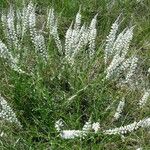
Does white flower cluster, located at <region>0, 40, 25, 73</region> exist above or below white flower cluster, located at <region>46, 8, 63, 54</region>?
below

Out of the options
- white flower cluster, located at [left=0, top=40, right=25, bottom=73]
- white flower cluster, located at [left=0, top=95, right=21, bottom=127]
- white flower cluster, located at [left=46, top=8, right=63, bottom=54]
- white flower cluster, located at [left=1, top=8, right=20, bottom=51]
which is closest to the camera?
white flower cluster, located at [left=0, top=95, right=21, bottom=127]

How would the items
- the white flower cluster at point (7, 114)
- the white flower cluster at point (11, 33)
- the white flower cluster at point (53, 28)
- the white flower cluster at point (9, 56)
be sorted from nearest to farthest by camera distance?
1. the white flower cluster at point (7, 114)
2. the white flower cluster at point (9, 56)
3. the white flower cluster at point (11, 33)
4. the white flower cluster at point (53, 28)

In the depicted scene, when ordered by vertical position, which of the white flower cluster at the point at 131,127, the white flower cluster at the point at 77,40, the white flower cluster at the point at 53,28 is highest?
the white flower cluster at the point at 53,28

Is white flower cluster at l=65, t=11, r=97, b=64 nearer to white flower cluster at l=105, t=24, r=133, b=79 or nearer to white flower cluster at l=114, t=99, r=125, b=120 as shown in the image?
white flower cluster at l=105, t=24, r=133, b=79

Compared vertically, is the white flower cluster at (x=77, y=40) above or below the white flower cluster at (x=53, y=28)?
below

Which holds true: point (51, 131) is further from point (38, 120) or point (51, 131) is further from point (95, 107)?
point (95, 107)

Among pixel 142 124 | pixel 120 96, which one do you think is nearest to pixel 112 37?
pixel 120 96

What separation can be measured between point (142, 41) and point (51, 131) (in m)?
1.31

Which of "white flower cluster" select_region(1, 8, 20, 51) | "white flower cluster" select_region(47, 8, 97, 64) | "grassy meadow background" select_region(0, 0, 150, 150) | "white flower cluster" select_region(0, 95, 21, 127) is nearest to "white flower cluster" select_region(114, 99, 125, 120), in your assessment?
"grassy meadow background" select_region(0, 0, 150, 150)

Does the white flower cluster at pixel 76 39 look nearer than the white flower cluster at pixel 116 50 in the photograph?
No

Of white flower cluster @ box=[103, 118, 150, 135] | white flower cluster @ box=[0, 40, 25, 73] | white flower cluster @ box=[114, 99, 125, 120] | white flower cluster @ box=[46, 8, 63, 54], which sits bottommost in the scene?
white flower cluster @ box=[103, 118, 150, 135]

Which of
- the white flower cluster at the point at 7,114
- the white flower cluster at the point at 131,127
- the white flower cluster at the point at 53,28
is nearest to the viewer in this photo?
the white flower cluster at the point at 7,114

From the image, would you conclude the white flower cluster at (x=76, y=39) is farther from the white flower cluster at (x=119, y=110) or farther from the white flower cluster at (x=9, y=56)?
the white flower cluster at (x=119, y=110)

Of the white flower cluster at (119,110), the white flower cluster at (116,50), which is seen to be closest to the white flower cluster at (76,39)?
the white flower cluster at (116,50)
